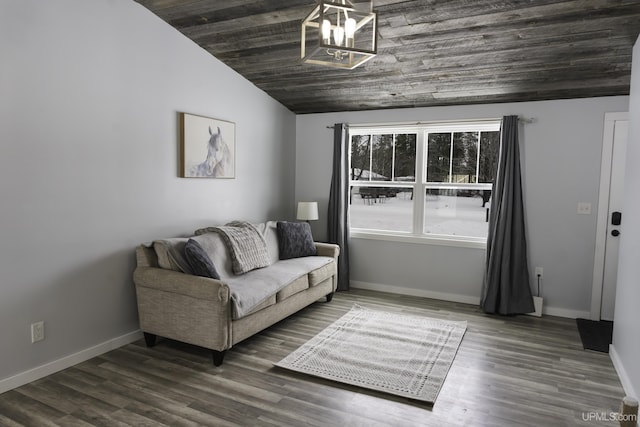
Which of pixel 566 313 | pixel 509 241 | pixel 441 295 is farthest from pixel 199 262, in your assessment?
pixel 566 313

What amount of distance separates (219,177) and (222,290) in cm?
167

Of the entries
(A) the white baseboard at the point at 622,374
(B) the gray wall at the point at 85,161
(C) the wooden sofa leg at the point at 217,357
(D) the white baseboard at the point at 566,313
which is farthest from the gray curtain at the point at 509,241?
(B) the gray wall at the point at 85,161

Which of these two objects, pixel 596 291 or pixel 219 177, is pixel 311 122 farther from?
pixel 596 291

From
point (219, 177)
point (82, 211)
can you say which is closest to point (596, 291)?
point (219, 177)

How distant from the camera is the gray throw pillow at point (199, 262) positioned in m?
3.26

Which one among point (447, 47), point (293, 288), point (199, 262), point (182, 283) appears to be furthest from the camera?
point (293, 288)

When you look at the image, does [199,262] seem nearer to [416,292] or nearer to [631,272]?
[416,292]

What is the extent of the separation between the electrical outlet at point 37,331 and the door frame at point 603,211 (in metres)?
4.83

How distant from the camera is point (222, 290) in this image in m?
2.98

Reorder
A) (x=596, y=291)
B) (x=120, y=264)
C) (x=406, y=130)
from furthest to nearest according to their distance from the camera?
(x=406, y=130) < (x=596, y=291) < (x=120, y=264)

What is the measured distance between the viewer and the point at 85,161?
306 centimetres

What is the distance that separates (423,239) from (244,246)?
2.20 meters

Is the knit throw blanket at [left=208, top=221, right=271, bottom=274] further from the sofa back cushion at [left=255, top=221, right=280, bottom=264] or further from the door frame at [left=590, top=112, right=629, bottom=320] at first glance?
the door frame at [left=590, top=112, right=629, bottom=320]

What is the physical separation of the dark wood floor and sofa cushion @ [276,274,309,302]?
1.20ft
